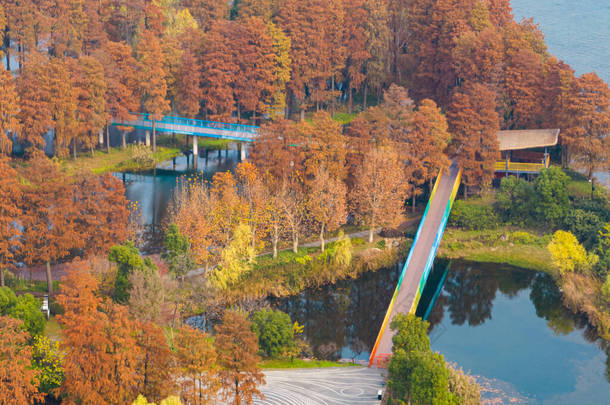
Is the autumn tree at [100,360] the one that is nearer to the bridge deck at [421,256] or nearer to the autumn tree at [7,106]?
the bridge deck at [421,256]

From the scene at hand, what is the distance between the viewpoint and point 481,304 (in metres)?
69.2

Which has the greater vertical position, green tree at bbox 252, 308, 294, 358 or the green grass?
green tree at bbox 252, 308, 294, 358

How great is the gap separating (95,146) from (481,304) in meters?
49.4

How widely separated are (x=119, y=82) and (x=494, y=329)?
2017 inches

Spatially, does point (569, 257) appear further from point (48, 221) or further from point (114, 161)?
point (114, 161)

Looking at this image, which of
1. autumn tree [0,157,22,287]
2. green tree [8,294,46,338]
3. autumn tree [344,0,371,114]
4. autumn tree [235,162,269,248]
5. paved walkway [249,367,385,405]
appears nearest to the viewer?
paved walkway [249,367,385,405]

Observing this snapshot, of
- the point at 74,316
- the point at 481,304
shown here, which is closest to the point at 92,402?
the point at 74,316

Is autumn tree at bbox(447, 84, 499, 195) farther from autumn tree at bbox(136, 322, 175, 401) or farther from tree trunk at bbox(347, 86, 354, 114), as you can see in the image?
autumn tree at bbox(136, 322, 175, 401)

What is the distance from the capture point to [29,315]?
183ft

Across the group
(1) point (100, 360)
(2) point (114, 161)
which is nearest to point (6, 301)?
(1) point (100, 360)

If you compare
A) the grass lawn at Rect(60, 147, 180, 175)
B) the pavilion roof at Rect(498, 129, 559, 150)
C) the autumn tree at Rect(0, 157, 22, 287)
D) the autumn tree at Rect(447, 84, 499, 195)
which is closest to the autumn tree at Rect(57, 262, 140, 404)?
the autumn tree at Rect(0, 157, 22, 287)

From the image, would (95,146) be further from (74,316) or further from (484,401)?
(484,401)

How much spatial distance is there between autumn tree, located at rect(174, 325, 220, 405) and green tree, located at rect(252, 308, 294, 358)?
8.59 m

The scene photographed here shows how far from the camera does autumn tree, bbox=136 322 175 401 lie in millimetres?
49062
